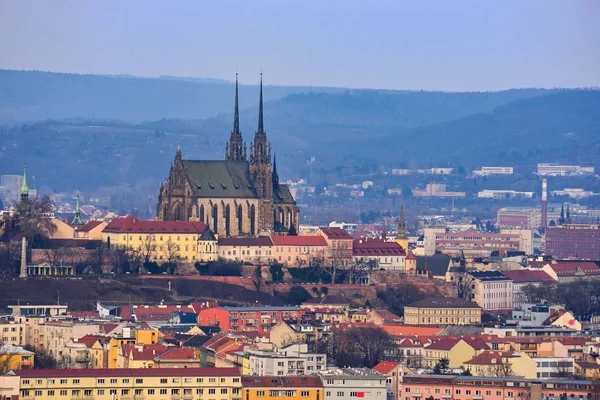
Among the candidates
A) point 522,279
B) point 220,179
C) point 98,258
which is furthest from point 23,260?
point 522,279

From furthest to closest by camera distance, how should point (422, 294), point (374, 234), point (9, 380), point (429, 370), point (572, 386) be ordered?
point (374, 234)
point (422, 294)
point (429, 370)
point (572, 386)
point (9, 380)

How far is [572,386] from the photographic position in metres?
67.1

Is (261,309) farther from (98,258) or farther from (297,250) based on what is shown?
(297,250)

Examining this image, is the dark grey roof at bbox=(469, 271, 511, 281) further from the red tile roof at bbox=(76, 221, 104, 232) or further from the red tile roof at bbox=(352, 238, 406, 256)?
the red tile roof at bbox=(76, 221, 104, 232)

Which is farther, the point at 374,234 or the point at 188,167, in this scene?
the point at 374,234

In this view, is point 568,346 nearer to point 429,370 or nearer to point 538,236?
point 429,370

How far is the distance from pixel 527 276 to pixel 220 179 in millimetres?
16972

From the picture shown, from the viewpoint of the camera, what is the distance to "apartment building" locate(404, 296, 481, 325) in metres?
103

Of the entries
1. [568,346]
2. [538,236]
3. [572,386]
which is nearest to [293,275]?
[568,346]

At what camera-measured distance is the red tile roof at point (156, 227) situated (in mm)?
118000

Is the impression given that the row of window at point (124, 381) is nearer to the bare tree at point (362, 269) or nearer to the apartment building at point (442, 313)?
the apartment building at point (442, 313)

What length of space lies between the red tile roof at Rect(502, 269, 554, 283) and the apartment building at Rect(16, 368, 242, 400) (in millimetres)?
57559

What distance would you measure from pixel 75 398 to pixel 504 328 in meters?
32.1

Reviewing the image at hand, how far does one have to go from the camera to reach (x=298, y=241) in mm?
121125
